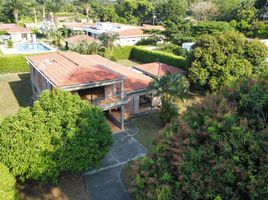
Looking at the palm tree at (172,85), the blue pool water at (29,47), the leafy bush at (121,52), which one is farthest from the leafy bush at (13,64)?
the palm tree at (172,85)

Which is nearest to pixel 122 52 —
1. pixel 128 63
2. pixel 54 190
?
pixel 128 63

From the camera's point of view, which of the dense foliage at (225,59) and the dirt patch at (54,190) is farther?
the dense foliage at (225,59)

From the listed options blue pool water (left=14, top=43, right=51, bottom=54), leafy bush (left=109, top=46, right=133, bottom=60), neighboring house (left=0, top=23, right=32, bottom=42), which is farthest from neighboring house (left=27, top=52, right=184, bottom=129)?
neighboring house (left=0, top=23, right=32, bottom=42)

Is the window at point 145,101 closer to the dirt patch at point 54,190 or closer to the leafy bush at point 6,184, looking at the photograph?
→ the dirt patch at point 54,190

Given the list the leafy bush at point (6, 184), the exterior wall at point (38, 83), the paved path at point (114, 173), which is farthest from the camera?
the exterior wall at point (38, 83)

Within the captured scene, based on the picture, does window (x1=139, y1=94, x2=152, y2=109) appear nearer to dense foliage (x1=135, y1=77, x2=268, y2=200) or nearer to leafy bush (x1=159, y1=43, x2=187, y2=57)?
dense foliage (x1=135, y1=77, x2=268, y2=200)

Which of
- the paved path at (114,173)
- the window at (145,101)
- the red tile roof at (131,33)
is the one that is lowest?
the paved path at (114,173)
